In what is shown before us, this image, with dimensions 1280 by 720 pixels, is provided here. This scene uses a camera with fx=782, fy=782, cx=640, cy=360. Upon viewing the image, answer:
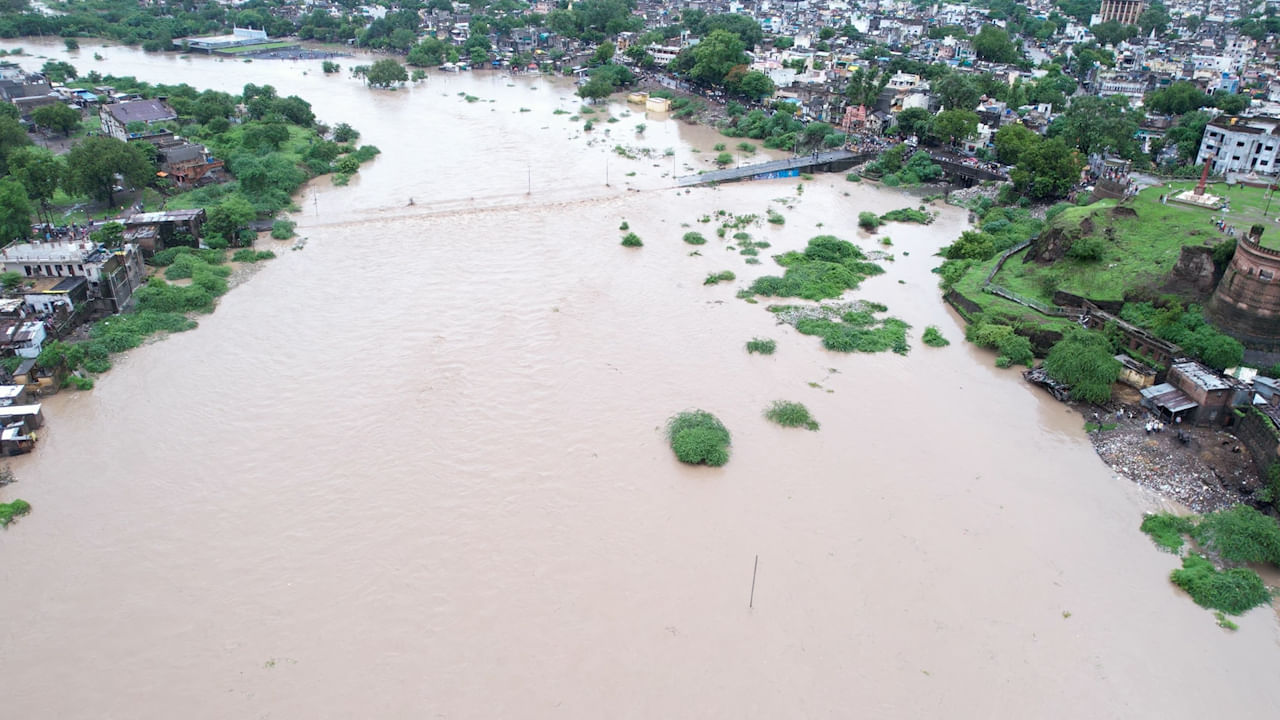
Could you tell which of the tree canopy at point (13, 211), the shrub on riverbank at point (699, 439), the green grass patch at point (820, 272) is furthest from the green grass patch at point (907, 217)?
the tree canopy at point (13, 211)

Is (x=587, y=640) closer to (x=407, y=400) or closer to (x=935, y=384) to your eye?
(x=407, y=400)

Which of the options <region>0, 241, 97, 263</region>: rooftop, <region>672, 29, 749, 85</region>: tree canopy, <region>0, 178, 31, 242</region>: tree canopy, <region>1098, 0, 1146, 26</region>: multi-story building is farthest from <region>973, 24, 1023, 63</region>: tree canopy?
<region>0, 178, 31, 242</region>: tree canopy

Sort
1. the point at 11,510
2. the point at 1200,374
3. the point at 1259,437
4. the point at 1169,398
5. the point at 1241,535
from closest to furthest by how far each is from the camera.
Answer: the point at 1241,535 → the point at 11,510 → the point at 1259,437 → the point at 1169,398 → the point at 1200,374

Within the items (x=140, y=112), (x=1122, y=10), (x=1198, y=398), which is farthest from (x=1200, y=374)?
(x=1122, y=10)

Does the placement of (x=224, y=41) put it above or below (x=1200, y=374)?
above

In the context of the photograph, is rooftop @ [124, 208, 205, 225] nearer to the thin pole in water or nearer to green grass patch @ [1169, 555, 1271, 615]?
the thin pole in water

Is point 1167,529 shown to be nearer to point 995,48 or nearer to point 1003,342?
point 1003,342

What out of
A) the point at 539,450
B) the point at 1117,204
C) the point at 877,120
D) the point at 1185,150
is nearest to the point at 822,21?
the point at 877,120
